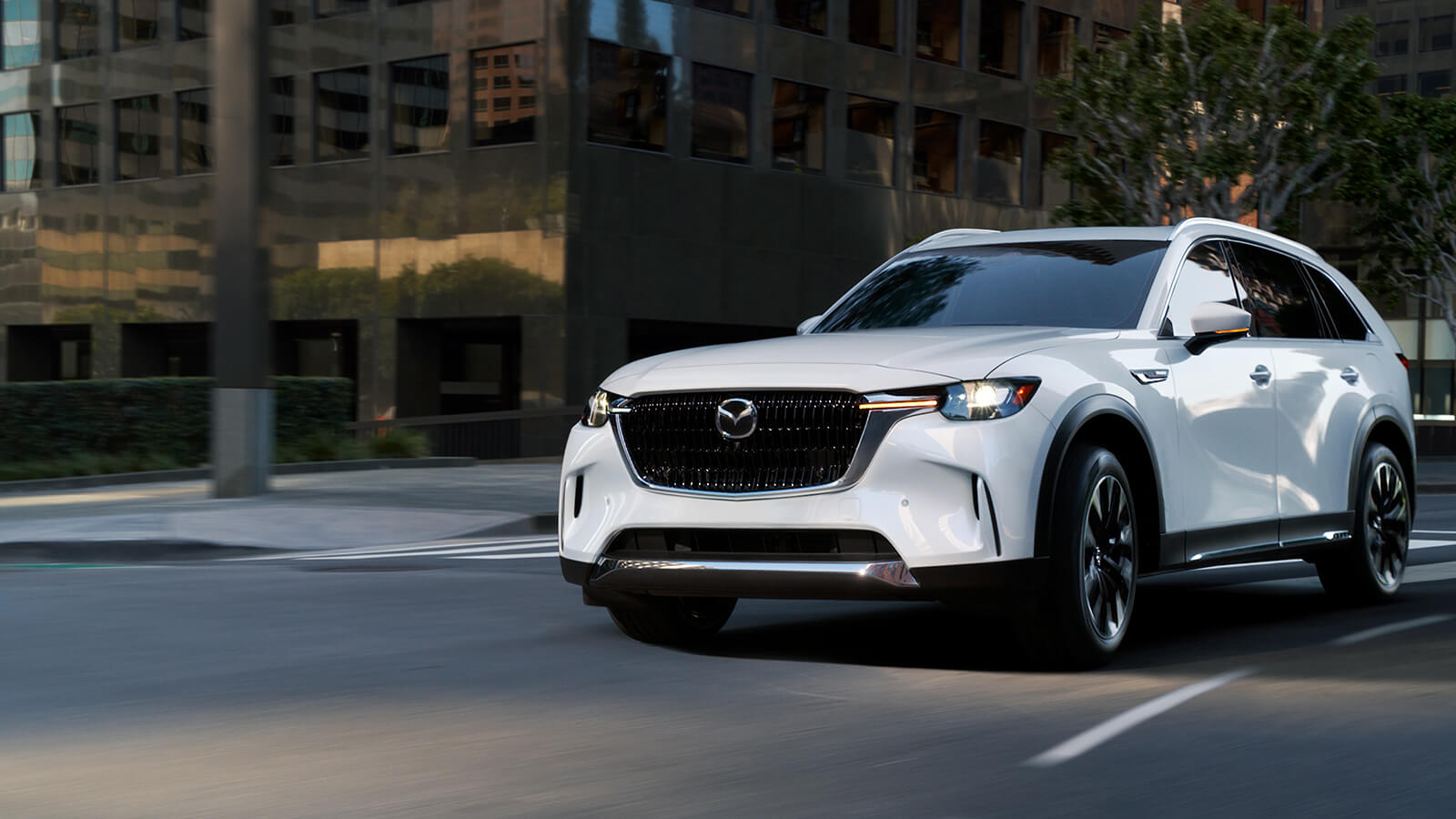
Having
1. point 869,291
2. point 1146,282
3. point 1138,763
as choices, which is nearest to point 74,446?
point 869,291

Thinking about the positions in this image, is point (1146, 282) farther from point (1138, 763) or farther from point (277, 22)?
point (277, 22)

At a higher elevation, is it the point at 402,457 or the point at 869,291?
the point at 869,291

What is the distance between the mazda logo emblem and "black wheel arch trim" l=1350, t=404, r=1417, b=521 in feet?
12.7

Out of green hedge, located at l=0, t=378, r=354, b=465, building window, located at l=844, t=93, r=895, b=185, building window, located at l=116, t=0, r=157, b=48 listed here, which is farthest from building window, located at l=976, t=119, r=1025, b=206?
green hedge, located at l=0, t=378, r=354, b=465

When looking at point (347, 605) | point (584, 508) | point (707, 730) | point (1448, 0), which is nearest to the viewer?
point (707, 730)

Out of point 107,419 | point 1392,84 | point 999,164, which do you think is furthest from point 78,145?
point 1392,84

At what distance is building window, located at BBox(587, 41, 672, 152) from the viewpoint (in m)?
31.2

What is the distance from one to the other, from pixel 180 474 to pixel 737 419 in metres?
14.3

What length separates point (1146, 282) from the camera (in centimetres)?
791

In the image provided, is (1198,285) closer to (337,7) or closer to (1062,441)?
(1062,441)

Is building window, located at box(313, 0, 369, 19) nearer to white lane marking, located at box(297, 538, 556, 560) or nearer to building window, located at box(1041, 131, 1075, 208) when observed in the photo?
building window, located at box(1041, 131, 1075, 208)

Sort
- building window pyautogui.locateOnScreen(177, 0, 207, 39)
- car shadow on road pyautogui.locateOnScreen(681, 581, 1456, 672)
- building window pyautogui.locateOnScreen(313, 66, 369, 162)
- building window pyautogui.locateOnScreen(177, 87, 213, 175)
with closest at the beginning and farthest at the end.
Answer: car shadow on road pyautogui.locateOnScreen(681, 581, 1456, 672) → building window pyautogui.locateOnScreen(313, 66, 369, 162) → building window pyautogui.locateOnScreen(177, 87, 213, 175) → building window pyautogui.locateOnScreen(177, 0, 207, 39)

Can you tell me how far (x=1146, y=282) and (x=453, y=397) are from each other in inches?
1091

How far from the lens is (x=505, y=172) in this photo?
31516mm
